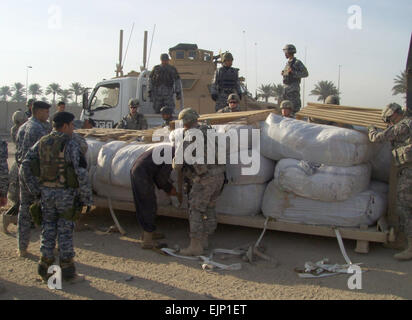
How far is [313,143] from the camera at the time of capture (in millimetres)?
4324

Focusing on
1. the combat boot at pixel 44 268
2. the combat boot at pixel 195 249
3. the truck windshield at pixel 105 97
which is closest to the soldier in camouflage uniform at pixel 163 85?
the truck windshield at pixel 105 97

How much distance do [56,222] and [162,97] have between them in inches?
188

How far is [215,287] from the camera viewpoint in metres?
3.65

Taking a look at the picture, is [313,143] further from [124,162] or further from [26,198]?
[26,198]

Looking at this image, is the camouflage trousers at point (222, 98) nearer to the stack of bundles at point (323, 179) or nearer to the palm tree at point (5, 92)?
the stack of bundles at point (323, 179)

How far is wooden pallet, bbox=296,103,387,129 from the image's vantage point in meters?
4.48

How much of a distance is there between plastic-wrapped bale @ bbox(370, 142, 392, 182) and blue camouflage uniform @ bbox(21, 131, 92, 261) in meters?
3.26

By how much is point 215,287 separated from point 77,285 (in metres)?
1.30

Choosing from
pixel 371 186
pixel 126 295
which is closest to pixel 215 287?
pixel 126 295

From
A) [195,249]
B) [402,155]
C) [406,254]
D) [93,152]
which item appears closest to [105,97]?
[93,152]

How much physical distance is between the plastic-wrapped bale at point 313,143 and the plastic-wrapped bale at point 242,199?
0.45m

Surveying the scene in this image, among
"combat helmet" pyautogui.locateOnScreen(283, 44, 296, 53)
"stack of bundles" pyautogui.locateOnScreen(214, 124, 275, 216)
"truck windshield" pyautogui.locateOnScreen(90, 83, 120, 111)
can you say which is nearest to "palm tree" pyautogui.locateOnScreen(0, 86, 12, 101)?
"truck windshield" pyautogui.locateOnScreen(90, 83, 120, 111)

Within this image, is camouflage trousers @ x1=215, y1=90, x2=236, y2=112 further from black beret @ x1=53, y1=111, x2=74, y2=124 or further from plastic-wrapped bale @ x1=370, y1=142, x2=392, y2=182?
black beret @ x1=53, y1=111, x2=74, y2=124
